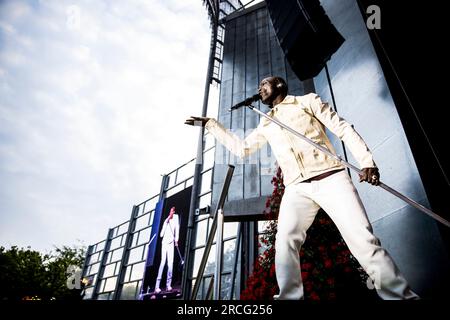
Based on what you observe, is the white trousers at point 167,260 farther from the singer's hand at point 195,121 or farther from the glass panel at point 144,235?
the singer's hand at point 195,121

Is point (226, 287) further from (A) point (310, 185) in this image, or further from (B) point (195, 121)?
(A) point (310, 185)

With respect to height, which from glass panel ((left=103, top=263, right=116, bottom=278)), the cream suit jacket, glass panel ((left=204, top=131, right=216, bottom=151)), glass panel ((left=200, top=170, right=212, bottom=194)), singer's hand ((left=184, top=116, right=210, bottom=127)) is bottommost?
the cream suit jacket

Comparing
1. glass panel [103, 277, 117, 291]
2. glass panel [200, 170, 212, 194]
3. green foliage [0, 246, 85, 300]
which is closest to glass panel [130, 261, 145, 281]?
glass panel [103, 277, 117, 291]

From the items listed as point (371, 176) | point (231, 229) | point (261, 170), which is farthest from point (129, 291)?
point (371, 176)

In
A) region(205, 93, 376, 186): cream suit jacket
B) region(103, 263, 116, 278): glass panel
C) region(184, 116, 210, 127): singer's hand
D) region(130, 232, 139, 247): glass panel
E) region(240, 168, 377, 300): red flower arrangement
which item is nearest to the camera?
region(205, 93, 376, 186): cream suit jacket

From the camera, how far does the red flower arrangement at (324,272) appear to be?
279cm

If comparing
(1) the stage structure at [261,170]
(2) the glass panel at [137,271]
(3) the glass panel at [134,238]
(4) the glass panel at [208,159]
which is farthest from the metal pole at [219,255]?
(3) the glass panel at [134,238]

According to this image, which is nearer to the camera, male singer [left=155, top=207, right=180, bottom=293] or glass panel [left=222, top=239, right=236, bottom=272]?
glass panel [left=222, top=239, right=236, bottom=272]

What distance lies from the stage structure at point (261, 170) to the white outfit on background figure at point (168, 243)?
0.73m

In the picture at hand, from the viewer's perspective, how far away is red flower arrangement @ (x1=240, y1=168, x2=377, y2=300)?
279 cm

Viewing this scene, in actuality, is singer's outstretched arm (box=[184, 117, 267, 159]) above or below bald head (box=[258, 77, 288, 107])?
below

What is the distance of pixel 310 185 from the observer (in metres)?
1.76

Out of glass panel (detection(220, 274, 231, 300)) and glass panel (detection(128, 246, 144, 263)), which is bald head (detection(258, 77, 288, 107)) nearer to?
glass panel (detection(220, 274, 231, 300))

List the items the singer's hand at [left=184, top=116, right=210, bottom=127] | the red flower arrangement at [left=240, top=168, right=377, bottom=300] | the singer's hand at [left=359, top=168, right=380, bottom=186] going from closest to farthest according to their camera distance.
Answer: the singer's hand at [left=359, top=168, right=380, bottom=186]
the singer's hand at [left=184, top=116, right=210, bottom=127]
the red flower arrangement at [left=240, top=168, right=377, bottom=300]
